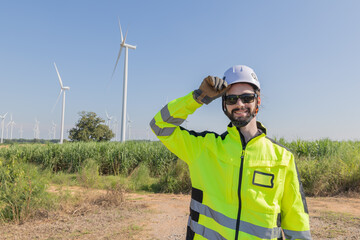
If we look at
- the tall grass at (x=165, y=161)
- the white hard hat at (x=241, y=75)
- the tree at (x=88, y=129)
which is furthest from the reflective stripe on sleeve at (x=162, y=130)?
the tree at (x=88, y=129)

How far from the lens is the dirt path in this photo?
4.71 metres

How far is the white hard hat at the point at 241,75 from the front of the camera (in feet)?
5.58

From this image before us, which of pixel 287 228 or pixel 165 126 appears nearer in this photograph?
pixel 287 228

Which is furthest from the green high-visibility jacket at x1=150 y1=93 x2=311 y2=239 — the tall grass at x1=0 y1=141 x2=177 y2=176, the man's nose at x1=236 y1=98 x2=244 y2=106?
the tall grass at x1=0 y1=141 x2=177 y2=176

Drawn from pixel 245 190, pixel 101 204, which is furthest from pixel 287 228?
pixel 101 204

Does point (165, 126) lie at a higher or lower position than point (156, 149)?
higher

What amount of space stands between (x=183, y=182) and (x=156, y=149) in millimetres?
3757

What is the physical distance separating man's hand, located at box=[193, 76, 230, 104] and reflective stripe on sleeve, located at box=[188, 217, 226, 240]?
32.0 inches

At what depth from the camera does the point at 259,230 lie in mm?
1504

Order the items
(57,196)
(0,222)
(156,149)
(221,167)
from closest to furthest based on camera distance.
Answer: (221,167), (0,222), (57,196), (156,149)

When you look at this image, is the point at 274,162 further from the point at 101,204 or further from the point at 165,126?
the point at 101,204

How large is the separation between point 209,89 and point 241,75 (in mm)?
281

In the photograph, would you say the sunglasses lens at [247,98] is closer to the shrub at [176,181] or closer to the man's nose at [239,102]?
the man's nose at [239,102]

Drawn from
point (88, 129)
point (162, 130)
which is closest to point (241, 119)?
point (162, 130)
